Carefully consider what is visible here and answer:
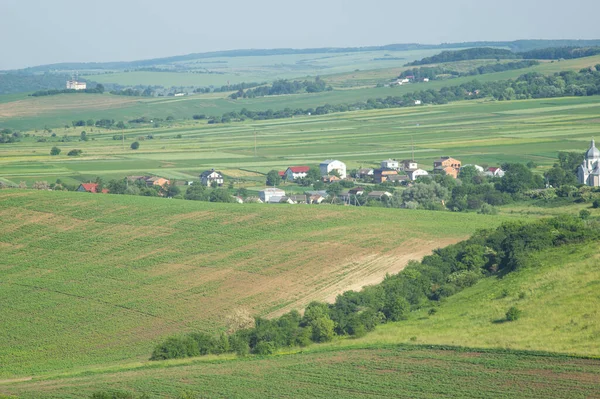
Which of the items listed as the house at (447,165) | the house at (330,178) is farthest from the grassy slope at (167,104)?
the house at (447,165)

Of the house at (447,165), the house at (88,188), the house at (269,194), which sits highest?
the house at (88,188)

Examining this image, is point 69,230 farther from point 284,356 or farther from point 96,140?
point 96,140

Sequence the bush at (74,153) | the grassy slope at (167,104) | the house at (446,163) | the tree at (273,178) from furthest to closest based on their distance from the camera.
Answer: the grassy slope at (167,104)
the bush at (74,153)
the house at (446,163)
the tree at (273,178)

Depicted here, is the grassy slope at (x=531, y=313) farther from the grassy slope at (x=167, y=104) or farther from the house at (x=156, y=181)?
the grassy slope at (x=167, y=104)

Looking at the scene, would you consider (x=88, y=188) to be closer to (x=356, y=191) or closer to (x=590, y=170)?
(x=356, y=191)

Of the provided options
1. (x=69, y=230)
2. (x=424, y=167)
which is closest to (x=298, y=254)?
(x=69, y=230)
